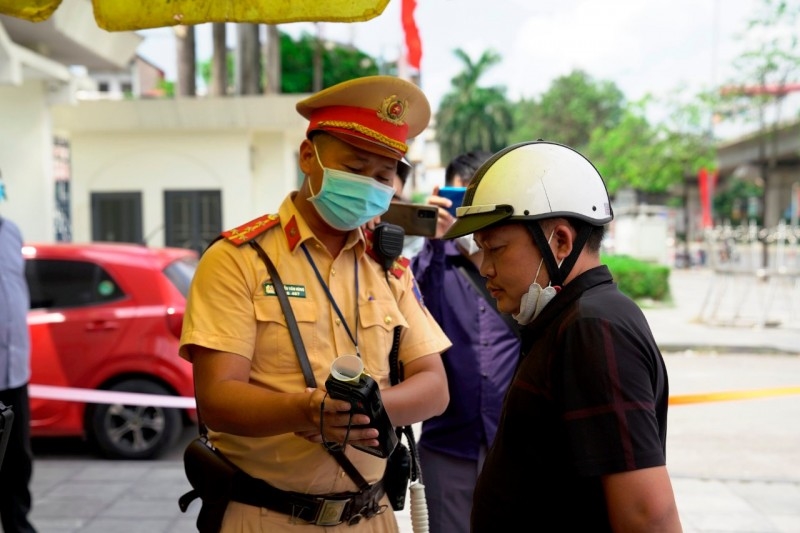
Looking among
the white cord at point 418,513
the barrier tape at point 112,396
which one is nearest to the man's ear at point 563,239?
the white cord at point 418,513

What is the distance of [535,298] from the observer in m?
1.64

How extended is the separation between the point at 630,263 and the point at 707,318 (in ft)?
10.2

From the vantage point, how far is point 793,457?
6.71 meters

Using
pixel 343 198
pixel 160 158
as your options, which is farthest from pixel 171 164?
pixel 343 198

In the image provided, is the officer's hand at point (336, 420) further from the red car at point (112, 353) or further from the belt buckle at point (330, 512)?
the red car at point (112, 353)

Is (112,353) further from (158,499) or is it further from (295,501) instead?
(295,501)

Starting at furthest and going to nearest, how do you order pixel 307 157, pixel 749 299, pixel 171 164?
Result: pixel 749 299 → pixel 171 164 → pixel 307 157

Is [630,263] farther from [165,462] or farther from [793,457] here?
[165,462]

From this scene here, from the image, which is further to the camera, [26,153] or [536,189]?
[26,153]

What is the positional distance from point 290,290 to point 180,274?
4.82m

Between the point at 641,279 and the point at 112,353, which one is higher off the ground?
the point at 112,353

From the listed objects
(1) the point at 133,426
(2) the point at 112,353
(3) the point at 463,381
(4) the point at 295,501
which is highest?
(3) the point at 463,381

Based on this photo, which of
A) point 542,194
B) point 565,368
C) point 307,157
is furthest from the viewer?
point 307,157

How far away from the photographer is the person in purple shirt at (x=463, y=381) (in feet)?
9.59
